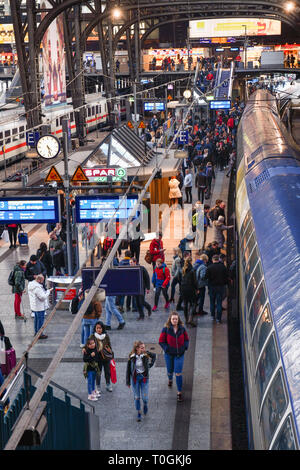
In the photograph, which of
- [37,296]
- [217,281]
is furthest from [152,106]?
[37,296]

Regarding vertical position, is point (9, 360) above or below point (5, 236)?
above

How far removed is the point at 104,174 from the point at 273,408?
1701cm

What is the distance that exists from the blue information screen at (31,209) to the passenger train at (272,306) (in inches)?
188

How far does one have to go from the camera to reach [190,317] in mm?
15984

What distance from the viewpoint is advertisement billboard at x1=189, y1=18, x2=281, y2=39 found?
344 feet

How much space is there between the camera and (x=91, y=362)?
11.7m

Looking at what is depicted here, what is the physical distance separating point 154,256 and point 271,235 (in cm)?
850

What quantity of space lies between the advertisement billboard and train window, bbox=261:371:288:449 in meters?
103

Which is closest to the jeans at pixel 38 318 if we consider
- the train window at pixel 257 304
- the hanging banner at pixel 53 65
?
the train window at pixel 257 304

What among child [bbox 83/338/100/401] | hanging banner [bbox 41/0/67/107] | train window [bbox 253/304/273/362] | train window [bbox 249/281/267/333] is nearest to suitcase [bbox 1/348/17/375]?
child [bbox 83/338/100/401]

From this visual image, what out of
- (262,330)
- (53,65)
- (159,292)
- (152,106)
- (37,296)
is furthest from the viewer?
(152,106)

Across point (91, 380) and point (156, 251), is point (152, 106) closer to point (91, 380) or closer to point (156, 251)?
point (156, 251)

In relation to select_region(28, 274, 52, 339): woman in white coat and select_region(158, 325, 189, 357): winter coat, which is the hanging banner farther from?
select_region(158, 325, 189, 357): winter coat
